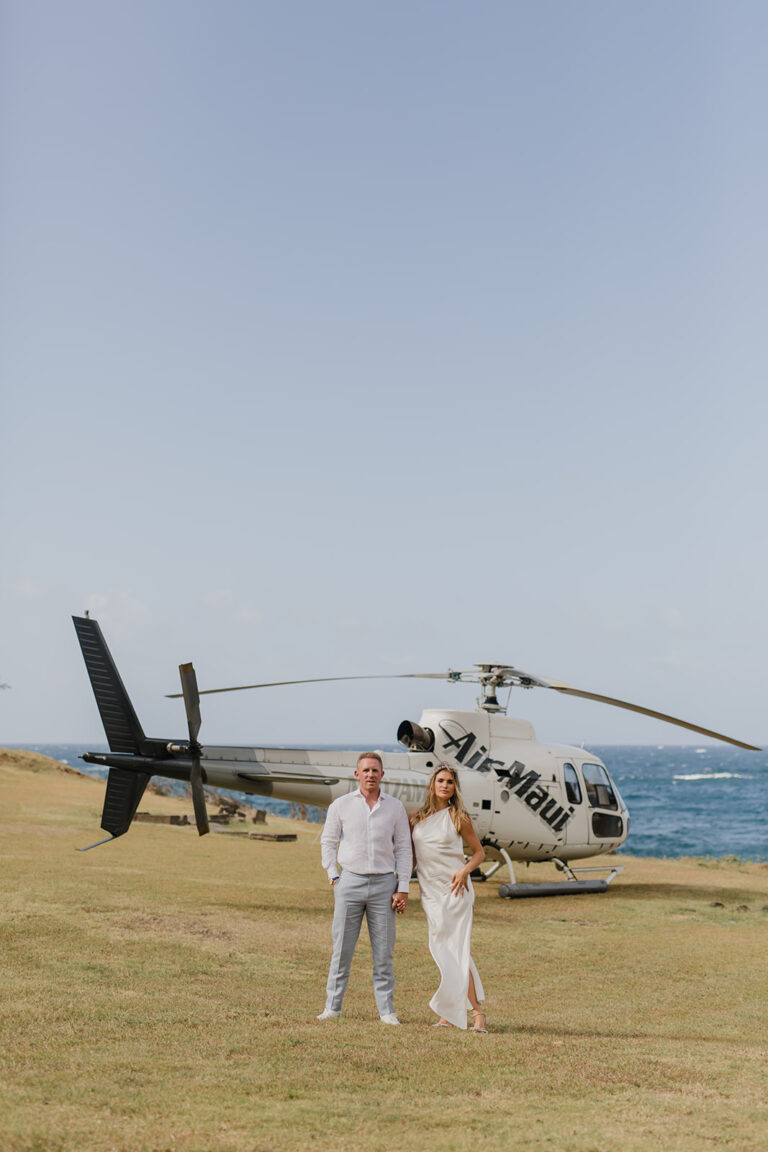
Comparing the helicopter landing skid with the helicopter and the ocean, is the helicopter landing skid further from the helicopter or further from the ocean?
→ the ocean

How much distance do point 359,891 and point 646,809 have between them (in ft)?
262

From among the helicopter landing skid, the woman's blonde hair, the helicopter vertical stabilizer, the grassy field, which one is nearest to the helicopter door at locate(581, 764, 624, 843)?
the helicopter landing skid

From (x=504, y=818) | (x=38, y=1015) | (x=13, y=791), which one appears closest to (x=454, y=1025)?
(x=38, y=1015)

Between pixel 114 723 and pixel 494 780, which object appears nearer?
pixel 114 723

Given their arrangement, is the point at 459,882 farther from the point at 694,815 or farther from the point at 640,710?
the point at 694,815

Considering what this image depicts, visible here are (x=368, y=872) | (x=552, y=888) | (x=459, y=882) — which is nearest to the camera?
(x=368, y=872)

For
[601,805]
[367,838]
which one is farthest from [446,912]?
[601,805]

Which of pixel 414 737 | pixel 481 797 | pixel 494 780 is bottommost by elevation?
pixel 481 797

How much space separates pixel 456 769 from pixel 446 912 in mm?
9854

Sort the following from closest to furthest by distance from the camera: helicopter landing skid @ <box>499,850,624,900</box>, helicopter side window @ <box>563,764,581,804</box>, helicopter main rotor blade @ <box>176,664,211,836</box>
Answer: helicopter main rotor blade @ <box>176,664,211,836</box>
helicopter landing skid @ <box>499,850,624,900</box>
helicopter side window @ <box>563,764,581,804</box>

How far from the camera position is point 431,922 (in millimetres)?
7836

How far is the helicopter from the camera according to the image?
548 inches

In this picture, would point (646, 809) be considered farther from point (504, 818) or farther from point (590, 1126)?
point (590, 1126)

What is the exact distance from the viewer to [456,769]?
57.7 ft
